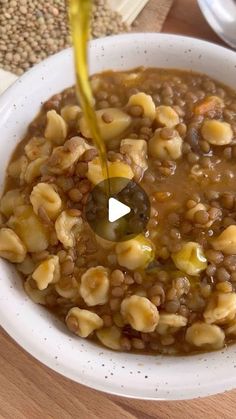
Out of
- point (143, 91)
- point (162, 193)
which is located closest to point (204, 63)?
point (143, 91)

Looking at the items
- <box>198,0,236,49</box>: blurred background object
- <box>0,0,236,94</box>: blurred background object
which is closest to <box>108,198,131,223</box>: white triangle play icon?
<box>0,0,236,94</box>: blurred background object

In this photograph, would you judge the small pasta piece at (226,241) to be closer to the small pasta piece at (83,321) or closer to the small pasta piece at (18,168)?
the small pasta piece at (83,321)

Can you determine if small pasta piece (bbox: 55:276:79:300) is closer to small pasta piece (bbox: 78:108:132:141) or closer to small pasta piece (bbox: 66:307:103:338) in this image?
small pasta piece (bbox: 66:307:103:338)

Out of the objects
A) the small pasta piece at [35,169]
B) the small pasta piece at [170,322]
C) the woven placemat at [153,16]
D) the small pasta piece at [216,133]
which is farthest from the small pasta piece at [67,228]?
the woven placemat at [153,16]

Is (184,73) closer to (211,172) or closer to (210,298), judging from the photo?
(211,172)

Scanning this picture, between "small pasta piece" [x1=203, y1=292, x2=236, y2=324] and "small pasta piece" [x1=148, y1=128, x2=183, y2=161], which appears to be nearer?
"small pasta piece" [x1=203, y1=292, x2=236, y2=324]

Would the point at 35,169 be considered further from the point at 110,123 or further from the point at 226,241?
the point at 226,241

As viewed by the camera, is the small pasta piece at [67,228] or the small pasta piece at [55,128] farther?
the small pasta piece at [55,128]
